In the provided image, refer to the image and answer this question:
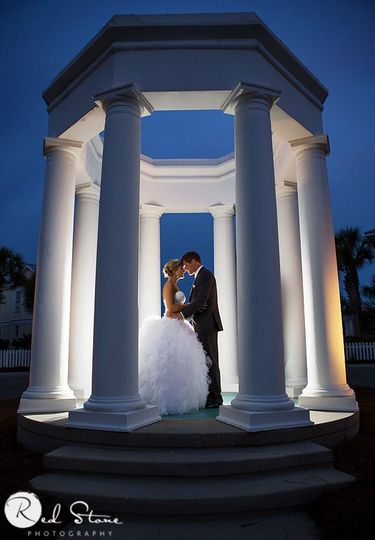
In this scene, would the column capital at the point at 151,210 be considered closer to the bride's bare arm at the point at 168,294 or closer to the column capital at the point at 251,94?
the bride's bare arm at the point at 168,294

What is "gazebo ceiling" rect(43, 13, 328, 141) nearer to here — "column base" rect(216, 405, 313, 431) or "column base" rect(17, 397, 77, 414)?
"column base" rect(216, 405, 313, 431)

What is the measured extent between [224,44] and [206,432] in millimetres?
6519

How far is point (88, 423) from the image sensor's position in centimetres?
587

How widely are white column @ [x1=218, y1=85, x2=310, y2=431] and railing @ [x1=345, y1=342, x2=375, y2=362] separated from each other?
26514mm

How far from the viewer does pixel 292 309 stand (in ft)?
33.0

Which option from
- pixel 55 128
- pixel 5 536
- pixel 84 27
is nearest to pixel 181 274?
pixel 55 128

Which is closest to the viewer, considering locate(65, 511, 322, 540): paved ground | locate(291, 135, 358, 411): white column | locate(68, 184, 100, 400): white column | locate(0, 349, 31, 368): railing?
locate(65, 511, 322, 540): paved ground

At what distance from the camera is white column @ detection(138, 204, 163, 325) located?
13.0 m

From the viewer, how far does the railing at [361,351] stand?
1174 inches

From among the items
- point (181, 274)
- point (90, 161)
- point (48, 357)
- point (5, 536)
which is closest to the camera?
point (5, 536)

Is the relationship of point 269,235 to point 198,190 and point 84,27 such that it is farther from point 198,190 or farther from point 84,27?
point 84,27

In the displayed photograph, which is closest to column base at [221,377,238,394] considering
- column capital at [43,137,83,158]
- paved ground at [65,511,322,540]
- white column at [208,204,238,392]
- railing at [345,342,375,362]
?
white column at [208,204,238,392]

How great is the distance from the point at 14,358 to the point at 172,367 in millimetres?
28238

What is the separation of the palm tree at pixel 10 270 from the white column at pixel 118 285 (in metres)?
33.1
